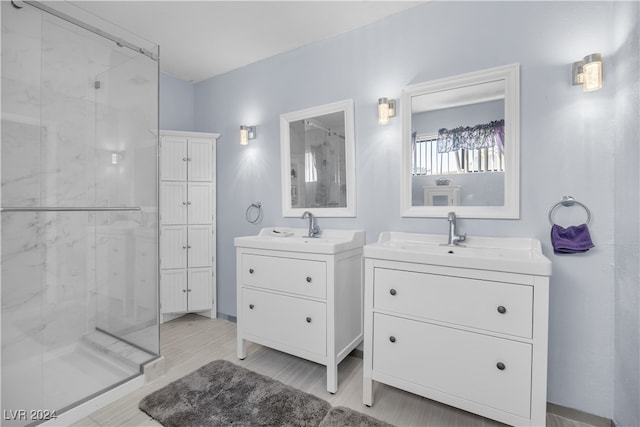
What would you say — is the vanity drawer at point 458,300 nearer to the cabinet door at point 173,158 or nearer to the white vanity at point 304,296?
the white vanity at point 304,296

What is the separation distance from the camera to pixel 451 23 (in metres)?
2.00

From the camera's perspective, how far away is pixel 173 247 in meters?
3.04

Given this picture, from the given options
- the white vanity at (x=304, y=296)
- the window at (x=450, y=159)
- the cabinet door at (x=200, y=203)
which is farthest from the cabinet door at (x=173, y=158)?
the window at (x=450, y=159)

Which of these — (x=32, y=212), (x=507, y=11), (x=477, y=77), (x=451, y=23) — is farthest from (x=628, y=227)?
(x=32, y=212)

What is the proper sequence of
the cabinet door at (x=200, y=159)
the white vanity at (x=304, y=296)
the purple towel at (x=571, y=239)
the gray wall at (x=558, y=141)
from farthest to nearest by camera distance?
1. the cabinet door at (x=200, y=159)
2. the white vanity at (x=304, y=296)
3. the purple towel at (x=571, y=239)
4. the gray wall at (x=558, y=141)

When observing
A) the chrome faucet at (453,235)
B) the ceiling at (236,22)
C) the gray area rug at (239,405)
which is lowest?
the gray area rug at (239,405)

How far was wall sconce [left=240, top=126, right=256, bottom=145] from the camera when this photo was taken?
2.95 m

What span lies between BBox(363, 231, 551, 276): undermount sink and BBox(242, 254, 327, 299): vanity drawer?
1.33ft

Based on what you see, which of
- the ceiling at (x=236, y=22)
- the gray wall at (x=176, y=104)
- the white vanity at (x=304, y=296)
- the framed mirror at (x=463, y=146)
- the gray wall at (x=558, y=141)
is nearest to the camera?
the gray wall at (x=558, y=141)

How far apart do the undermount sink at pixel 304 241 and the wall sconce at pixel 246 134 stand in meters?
0.93

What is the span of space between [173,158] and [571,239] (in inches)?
130

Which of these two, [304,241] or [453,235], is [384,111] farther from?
[304,241]

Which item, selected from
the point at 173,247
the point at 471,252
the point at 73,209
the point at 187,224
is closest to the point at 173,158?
the point at 187,224

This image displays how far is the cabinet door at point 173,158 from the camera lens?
2.97m
